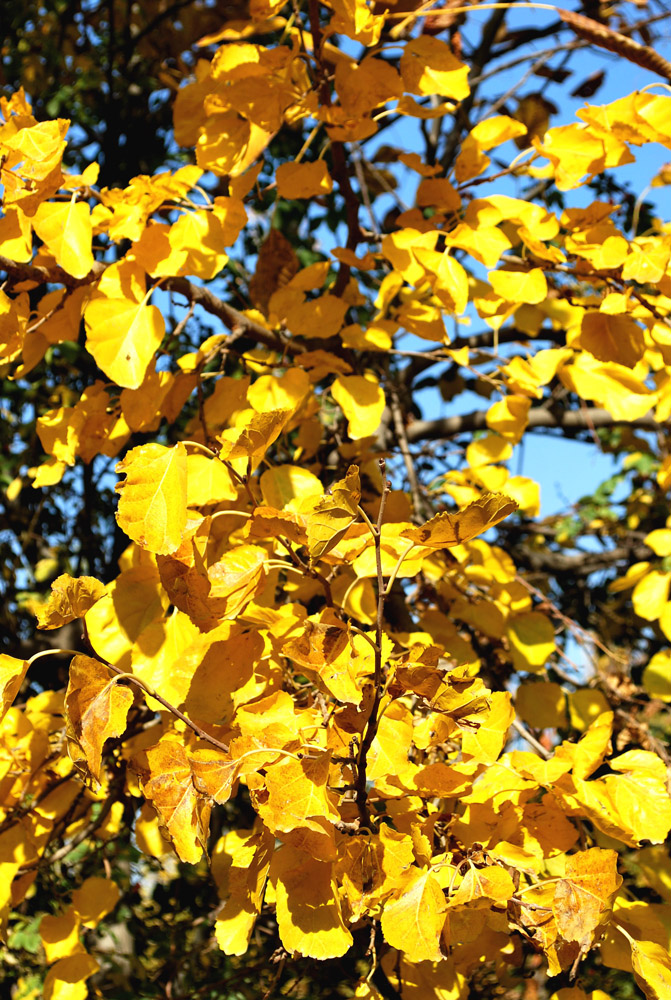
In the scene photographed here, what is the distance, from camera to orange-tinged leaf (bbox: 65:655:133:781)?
602 millimetres

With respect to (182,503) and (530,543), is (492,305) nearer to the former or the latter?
(182,503)

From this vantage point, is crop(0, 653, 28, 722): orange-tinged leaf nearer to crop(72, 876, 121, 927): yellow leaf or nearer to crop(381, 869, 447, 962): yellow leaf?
crop(381, 869, 447, 962): yellow leaf

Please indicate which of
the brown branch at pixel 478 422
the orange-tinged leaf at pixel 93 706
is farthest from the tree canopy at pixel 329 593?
the brown branch at pixel 478 422

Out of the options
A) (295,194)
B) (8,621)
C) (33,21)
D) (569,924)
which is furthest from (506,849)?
(33,21)

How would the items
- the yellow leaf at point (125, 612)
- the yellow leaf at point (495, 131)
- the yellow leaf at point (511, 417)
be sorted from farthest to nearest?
the yellow leaf at point (511, 417) → the yellow leaf at point (495, 131) → the yellow leaf at point (125, 612)

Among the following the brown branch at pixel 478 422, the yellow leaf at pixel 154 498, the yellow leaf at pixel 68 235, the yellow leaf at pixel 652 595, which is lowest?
the brown branch at pixel 478 422

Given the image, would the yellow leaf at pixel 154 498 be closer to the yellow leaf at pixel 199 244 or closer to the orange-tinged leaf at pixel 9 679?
the orange-tinged leaf at pixel 9 679

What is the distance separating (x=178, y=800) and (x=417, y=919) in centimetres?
19

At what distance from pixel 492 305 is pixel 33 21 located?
2131 mm

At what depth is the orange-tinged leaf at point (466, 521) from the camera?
56 cm

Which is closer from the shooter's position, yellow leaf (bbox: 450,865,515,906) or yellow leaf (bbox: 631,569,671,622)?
yellow leaf (bbox: 450,865,515,906)

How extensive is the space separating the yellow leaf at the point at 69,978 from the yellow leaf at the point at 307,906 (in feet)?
1.36

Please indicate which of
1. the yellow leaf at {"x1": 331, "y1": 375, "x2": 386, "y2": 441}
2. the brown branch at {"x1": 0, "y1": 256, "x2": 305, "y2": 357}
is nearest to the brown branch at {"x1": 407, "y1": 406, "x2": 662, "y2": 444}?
the brown branch at {"x1": 0, "y1": 256, "x2": 305, "y2": 357}

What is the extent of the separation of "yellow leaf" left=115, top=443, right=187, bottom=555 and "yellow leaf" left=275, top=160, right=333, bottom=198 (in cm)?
45
